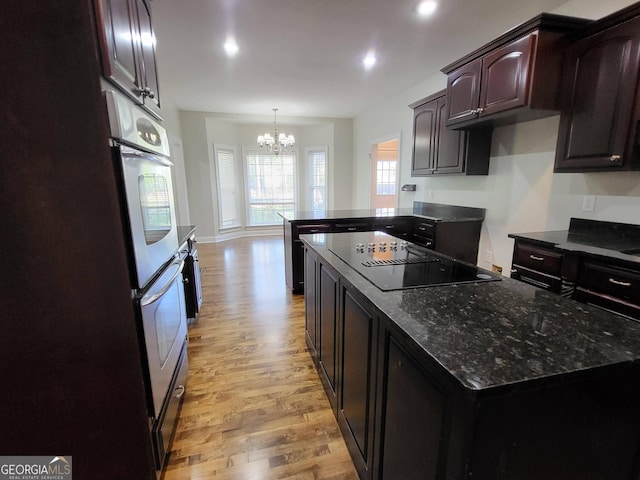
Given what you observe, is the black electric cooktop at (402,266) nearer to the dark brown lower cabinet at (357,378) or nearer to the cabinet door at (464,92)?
the dark brown lower cabinet at (357,378)

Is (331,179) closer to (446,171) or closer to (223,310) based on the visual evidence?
(446,171)

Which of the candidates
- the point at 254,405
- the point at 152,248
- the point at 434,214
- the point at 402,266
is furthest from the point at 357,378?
the point at 434,214

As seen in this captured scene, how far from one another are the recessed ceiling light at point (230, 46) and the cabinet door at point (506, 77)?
7.64 feet

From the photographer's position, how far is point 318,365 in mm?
2076

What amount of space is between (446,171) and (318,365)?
8.46 feet

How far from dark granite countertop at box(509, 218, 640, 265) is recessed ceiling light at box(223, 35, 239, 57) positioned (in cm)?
312

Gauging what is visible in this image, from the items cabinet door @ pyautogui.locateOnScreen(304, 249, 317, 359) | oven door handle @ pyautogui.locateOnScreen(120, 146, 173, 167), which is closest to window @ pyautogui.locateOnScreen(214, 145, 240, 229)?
cabinet door @ pyautogui.locateOnScreen(304, 249, 317, 359)

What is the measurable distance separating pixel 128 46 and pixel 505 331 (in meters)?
1.75

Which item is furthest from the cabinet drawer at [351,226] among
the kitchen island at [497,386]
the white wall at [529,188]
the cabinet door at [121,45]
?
the cabinet door at [121,45]

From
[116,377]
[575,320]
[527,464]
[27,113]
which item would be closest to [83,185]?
[27,113]

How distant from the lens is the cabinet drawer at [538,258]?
1.98 m

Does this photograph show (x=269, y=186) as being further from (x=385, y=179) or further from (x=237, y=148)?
(x=385, y=179)

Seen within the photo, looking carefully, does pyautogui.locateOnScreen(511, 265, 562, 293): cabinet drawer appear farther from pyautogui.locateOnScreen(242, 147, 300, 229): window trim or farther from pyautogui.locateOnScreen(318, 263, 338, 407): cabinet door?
pyautogui.locateOnScreen(242, 147, 300, 229): window trim

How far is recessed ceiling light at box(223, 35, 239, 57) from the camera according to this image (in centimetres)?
291
